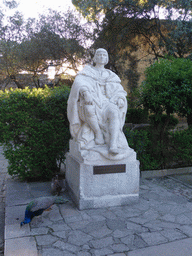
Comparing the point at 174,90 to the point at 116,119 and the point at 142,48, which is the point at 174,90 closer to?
the point at 116,119

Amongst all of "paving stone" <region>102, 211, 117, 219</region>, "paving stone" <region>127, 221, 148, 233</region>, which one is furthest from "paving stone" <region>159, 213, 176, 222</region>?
"paving stone" <region>102, 211, 117, 219</region>

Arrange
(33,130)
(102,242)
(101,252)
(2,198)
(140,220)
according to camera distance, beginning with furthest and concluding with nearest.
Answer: (33,130) → (2,198) → (140,220) → (102,242) → (101,252)

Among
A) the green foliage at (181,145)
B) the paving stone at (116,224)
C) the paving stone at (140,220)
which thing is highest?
the green foliage at (181,145)

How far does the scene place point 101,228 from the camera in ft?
9.17

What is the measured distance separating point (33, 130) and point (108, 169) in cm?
198

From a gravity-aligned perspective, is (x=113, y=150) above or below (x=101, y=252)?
above

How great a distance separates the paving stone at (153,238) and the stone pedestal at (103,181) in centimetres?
86

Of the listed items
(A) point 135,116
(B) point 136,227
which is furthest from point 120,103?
(A) point 135,116

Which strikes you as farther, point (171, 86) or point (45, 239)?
point (171, 86)

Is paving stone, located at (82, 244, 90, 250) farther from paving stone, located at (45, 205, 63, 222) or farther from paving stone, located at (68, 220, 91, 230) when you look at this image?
paving stone, located at (45, 205, 63, 222)

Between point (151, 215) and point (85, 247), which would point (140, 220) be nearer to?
point (151, 215)

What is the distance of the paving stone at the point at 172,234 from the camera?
2.60 metres

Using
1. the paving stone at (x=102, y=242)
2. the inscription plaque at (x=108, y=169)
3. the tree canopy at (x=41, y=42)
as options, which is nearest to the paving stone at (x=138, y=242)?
the paving stone at (x=102, y=242)

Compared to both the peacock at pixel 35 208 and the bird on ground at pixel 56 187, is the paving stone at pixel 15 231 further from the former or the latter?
the bird on ground at pixel 56 187
